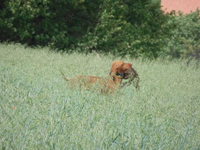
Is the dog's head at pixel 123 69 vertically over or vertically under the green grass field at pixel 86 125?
over

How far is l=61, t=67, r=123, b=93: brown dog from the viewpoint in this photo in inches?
184

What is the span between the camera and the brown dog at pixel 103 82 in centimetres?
468

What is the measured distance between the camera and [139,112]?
138 inches

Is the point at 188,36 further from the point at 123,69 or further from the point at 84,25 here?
the point at 123,69

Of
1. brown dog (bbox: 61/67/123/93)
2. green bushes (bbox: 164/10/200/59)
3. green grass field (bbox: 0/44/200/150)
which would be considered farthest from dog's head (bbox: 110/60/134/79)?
green bushes (bbox: 164/10/200/59)

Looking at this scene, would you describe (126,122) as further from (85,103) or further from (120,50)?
(120,50)

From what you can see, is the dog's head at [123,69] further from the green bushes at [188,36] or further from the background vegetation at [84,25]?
the green bushes at [188,36]

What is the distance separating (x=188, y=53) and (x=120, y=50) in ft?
142

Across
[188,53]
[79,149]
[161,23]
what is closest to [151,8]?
[161,23]

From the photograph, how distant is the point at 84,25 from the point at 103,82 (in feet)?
43.5

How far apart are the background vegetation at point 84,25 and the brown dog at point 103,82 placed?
1096 centimetres

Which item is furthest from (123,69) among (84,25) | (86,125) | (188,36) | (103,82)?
(188,36)

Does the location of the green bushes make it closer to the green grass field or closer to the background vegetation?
the background vegetation

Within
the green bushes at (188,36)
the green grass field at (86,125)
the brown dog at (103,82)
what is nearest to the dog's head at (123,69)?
the brown dog at (103,82)
